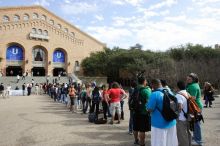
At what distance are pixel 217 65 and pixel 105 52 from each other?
70.6 feet

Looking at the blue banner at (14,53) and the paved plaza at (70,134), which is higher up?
the blue banner at (14,53)

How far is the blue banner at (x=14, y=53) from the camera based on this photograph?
2039 inches

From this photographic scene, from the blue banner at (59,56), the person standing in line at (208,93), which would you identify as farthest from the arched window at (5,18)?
the person standing in line at (208,93)

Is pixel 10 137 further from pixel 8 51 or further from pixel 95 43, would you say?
pixel 95 43

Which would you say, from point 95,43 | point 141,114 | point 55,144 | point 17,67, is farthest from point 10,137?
point 95,43

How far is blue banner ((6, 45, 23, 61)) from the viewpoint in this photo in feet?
170

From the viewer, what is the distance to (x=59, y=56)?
2208 inches

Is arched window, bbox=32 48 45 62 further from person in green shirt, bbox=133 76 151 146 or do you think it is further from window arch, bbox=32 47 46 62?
person in green shirt, bbox=133 76 151 146

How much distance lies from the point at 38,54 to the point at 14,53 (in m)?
4.32

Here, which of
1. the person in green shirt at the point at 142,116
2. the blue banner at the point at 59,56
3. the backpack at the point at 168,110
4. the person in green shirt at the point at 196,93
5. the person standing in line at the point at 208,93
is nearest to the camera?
the backpack at the point at 168,110

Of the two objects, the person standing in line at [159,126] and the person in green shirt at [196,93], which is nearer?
the person standing in line at [159,126]

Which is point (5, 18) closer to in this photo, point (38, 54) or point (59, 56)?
point (38, 54)

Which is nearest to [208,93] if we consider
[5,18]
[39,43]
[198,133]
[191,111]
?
[198,133]

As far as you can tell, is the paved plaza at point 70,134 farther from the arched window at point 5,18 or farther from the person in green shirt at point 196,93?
the arched window at point 5,18
